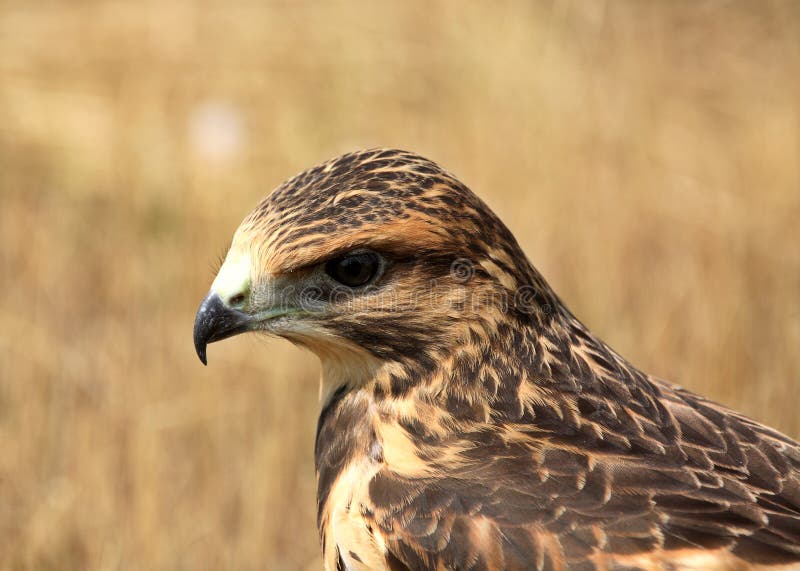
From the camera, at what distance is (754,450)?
3.40m

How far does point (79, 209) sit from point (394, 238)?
202 inches

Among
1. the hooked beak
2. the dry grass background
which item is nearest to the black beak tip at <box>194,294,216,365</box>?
the hooked beak

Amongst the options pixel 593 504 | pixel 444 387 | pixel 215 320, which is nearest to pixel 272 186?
pixel 215 320

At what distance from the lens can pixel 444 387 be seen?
3.43m

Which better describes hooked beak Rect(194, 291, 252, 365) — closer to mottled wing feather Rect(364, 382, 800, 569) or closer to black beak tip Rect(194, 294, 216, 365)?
black beak tip Rect(194, 294, 216, 365)

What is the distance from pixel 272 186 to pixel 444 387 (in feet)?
15.0

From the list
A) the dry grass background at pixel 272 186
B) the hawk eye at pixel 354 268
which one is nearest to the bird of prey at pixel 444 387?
the hawk eye at pixel 354 268

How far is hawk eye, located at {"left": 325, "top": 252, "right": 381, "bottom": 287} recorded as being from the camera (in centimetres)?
338

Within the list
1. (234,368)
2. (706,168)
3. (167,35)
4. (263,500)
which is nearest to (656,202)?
(706,168)

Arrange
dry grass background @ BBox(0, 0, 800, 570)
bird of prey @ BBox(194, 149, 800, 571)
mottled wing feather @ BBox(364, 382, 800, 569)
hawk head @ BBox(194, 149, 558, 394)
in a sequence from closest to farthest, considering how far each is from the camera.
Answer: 1. mottled wing feather @ BBox(364, 382, 800, 569)
2. bird of prey @ BBox(194, 149, 800, 571)
3. hawk head @ BBox(194, 149, 558, 394)
4. dry grass background @ BBox(0, 0, 800, 570)

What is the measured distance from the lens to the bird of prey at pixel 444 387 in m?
3.11

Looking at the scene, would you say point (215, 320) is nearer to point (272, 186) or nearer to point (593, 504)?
point (593, 504)

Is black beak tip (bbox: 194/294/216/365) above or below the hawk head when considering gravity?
below

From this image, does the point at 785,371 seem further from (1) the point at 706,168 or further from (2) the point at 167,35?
(2) the point at 167,35
